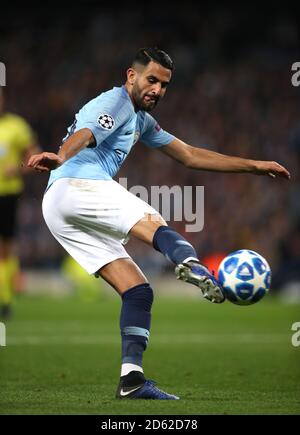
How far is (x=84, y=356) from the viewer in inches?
335

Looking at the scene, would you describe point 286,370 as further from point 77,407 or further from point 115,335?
point 115,335

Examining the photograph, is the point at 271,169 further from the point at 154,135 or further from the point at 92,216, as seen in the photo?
the point at 92,216

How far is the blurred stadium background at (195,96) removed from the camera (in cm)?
2005

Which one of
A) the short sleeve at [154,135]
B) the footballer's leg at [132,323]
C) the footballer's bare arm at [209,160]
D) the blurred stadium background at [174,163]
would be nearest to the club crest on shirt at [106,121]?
the short sleeve at [154,135]

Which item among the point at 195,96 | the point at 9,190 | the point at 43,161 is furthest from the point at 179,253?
the point at 195,96

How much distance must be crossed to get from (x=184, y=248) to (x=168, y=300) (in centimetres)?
1221

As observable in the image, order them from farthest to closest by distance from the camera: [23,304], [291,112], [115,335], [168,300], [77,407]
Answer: [291,112], [168,300], [23,304], [115,335], [77,407]

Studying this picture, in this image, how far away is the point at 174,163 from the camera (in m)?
22.0

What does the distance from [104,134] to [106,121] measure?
0.08 meters

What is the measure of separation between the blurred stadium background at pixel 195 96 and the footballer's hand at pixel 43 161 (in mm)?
13329

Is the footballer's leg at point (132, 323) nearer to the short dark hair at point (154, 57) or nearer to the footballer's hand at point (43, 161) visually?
the footballer's hand at point (43, 161)

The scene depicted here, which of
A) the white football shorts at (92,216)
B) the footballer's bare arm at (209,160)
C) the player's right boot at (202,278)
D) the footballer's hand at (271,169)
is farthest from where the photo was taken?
the footballer's bare arm at (209,160)

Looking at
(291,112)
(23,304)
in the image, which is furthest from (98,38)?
(23,304)

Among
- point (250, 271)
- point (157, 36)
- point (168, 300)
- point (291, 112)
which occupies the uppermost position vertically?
point (157, 36)
